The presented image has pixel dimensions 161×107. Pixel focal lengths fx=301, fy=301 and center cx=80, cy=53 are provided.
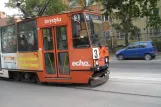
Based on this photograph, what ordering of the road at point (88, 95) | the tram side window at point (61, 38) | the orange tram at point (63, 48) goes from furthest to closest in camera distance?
the tram side window at point (61, 38) → the orange tram at point (63, 48) → the road at point (88, 95)

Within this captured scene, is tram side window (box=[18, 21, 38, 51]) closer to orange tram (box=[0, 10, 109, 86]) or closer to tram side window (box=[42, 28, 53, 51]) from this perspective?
orange tram (box=[0, 10, 109, 86])

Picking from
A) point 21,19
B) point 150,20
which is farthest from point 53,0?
point 21,19

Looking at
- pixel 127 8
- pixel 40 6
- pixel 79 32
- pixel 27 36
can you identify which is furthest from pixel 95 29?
pixel 40 6

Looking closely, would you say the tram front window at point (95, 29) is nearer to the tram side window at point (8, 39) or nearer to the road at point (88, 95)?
the road at point (88, 95)

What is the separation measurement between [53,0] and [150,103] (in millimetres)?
30872

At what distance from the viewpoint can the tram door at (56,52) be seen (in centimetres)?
1096

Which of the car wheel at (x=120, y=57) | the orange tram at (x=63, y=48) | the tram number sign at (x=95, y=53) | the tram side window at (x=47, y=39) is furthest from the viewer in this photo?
the car wheel at (x=120, y=57)

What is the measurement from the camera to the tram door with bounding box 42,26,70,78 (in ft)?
36.0

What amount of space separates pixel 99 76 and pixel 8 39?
4709 millimetres

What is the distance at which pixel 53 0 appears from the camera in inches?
1467

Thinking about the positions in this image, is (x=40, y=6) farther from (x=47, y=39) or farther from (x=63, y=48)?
(x=63, y=48)

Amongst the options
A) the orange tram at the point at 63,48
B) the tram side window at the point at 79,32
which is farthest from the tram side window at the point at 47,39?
the tram side window at the point at 79,32

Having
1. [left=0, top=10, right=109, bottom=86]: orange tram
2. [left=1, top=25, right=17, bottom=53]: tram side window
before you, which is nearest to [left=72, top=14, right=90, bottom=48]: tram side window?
[left=0, top=10, right=109, bottom=86]: orange tram

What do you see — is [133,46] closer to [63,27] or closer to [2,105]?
[63,27]
